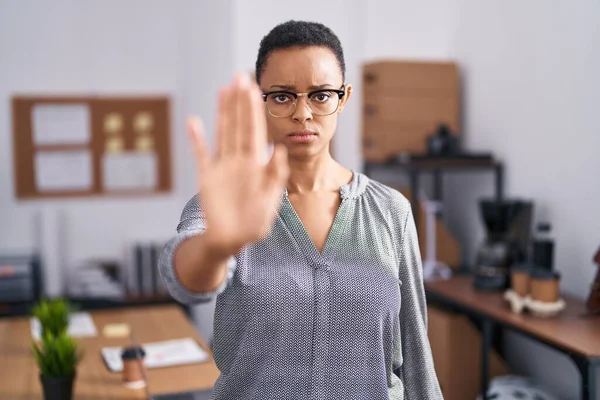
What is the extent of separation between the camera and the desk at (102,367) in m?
1.88

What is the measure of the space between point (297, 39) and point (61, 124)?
340 cm

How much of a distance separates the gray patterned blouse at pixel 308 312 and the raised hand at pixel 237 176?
7.9 inches

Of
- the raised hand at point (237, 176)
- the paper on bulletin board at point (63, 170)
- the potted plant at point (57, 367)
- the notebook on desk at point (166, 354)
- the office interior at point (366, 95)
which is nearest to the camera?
the raised hand at point (237, 176)

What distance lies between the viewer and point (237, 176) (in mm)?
706

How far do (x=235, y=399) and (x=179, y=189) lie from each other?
3377 millimetres

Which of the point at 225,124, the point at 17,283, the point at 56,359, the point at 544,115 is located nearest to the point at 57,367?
the point at 56,359

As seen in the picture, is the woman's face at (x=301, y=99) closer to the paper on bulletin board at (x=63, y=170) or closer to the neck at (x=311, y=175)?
the neck at (x=311, y=175)

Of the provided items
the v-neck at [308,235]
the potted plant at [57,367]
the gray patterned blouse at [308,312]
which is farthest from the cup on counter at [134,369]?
the v-neck at [308,235]

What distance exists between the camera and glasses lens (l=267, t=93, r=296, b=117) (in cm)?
96

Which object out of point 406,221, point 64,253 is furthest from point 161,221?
point 406,221

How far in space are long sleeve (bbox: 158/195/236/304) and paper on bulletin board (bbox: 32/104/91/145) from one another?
3380mm

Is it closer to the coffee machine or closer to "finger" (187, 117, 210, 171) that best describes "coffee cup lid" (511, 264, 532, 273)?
the coffee machine

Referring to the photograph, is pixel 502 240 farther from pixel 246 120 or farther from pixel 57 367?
pixel 246 120

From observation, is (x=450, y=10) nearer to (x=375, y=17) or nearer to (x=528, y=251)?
(x=375, y=17)
